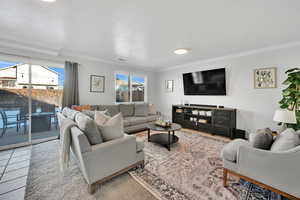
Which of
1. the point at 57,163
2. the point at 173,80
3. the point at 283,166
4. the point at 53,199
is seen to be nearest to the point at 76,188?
the point at 53,199

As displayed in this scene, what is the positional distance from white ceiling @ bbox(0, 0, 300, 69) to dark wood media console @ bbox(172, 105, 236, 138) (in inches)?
71.4

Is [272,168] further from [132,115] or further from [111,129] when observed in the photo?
[132,115]

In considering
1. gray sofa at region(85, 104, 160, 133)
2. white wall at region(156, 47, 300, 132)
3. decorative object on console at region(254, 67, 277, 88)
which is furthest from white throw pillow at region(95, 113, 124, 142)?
decorative object on console at region(254, 67, 277, 88)

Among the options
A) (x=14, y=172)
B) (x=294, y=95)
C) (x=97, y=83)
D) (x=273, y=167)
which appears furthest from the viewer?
(x=97, y=83)

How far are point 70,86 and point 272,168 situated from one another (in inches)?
176

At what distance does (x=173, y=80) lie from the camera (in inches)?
217

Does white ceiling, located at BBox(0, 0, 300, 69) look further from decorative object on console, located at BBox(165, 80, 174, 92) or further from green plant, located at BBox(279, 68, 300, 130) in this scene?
decorative object on console, located at BBox(165, 80, 174, 92)

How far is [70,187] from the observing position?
1.69 meters

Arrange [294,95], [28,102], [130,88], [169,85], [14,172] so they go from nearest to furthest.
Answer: [14,172] → [294,95] → [28,102] → [130,88] → [169,85]

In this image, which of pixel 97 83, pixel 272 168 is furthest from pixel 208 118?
pixel 97 83

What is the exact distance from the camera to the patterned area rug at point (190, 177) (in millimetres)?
1573

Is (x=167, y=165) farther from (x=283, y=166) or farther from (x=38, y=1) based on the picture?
(x=38, y=1)

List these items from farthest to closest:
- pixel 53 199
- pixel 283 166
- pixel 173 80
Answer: pixel 173 80 < pixel 53 199 < pixel 283 166

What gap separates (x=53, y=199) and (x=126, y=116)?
3.07 meters
